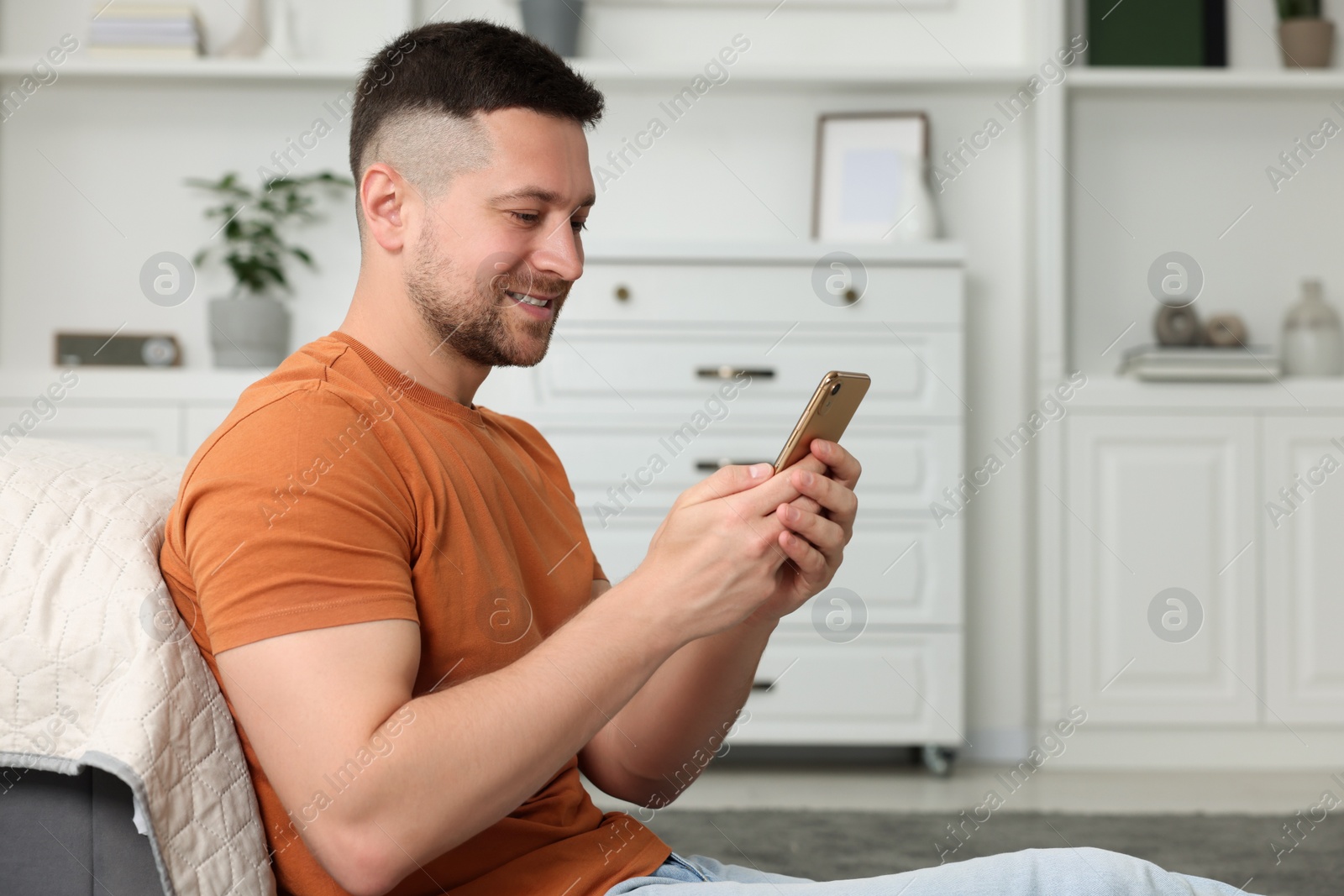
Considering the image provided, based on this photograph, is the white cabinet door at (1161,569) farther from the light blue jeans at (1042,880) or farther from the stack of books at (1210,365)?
the light blue jeans at (1042,880)

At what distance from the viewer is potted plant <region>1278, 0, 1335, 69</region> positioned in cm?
322

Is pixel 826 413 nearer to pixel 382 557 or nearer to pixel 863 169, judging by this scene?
pixel 382 557

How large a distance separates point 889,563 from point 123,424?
199 centimetres

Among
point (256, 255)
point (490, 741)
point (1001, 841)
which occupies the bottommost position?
point (1001, 841)

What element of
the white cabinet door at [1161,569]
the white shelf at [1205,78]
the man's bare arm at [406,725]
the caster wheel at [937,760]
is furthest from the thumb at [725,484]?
the white shelf at [1205,78]

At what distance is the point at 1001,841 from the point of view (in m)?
2.23

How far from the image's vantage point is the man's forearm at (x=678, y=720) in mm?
992

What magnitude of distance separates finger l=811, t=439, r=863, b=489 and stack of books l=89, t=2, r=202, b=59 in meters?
2.87

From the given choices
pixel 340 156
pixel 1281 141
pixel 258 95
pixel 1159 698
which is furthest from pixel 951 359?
pixel 258 95

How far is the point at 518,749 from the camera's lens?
2.26ft

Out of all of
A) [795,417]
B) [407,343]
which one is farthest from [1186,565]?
[407,343]

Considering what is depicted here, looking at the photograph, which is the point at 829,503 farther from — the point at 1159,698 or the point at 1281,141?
the point at 1281,141

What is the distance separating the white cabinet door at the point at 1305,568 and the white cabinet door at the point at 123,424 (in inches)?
113

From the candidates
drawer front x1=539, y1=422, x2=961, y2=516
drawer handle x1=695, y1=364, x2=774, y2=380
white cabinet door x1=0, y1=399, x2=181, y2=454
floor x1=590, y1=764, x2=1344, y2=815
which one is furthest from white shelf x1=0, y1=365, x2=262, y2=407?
floor x1=590, y1=764, x2=1344, y2=815
